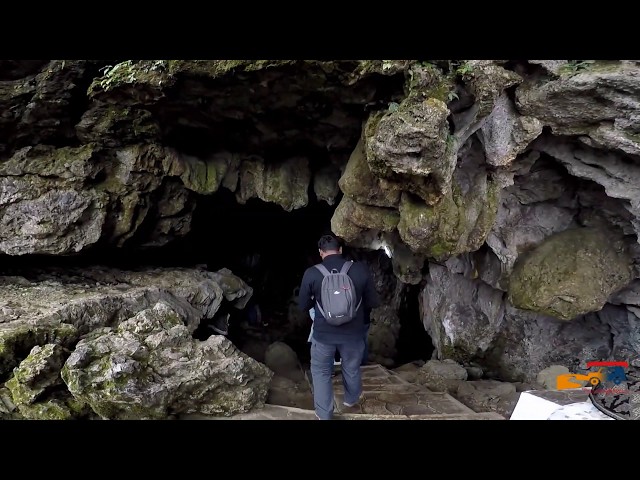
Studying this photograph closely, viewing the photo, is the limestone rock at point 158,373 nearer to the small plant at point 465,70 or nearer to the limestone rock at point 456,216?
the limestone rock at point 456,216

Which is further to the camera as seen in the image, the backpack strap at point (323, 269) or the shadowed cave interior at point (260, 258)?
the shadowed cave interior at point (260, 258)

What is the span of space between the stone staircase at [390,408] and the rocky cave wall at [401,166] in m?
2.43

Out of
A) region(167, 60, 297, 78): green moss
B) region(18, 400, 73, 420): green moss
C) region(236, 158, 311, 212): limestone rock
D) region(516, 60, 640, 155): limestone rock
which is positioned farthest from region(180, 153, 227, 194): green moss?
region(516, 60, 640, 155): limestone rock

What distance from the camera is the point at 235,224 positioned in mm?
14688

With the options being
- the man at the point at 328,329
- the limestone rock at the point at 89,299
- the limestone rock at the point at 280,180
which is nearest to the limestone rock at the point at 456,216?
the man at the point at 328,329

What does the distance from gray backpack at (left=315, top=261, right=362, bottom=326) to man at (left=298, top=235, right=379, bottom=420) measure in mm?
92

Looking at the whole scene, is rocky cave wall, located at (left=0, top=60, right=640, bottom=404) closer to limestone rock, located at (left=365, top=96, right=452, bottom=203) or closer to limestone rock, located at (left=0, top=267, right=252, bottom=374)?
limestone rock, located at (left=365, top=96, right=452, bottom=203)

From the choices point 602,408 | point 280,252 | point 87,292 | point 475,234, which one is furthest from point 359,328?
point 280,252

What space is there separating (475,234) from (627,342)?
4085mm

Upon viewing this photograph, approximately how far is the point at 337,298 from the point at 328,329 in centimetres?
45

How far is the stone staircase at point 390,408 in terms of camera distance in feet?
17.1

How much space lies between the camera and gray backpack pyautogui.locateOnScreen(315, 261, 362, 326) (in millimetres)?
4668

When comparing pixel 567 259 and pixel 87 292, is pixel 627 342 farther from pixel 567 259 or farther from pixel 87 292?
pixel 87 292

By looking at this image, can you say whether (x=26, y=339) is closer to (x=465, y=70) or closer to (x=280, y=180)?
(x=280, y=180)
